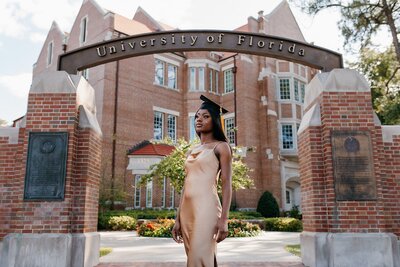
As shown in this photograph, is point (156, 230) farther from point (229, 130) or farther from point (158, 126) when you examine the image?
point (229, 130)

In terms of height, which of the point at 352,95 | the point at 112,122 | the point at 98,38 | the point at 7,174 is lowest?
the point at 7,174

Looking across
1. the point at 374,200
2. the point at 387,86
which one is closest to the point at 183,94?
the point at 387,86

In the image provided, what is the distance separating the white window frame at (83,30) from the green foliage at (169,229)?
15442 mm

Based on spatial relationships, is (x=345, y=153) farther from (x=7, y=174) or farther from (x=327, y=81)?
(x=7, y=174)

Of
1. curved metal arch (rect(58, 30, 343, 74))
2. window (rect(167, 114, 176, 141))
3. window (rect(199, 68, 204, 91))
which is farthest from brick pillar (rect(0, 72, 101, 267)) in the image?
window (rect(199, 68, 204, 91))

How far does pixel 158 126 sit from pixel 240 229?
11.6 meters

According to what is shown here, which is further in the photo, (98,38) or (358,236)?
(98,38)

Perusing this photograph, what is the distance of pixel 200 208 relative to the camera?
3168mm

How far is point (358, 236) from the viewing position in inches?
235

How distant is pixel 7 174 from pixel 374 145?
21.1 feet

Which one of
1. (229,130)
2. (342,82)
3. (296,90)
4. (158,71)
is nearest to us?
(342,82)

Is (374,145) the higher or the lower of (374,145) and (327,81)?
the lower

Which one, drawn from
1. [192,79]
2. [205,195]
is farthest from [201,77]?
A: [205,195]

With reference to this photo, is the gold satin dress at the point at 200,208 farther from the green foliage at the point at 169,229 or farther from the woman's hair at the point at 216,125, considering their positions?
the green foliage at the point at 169,229
